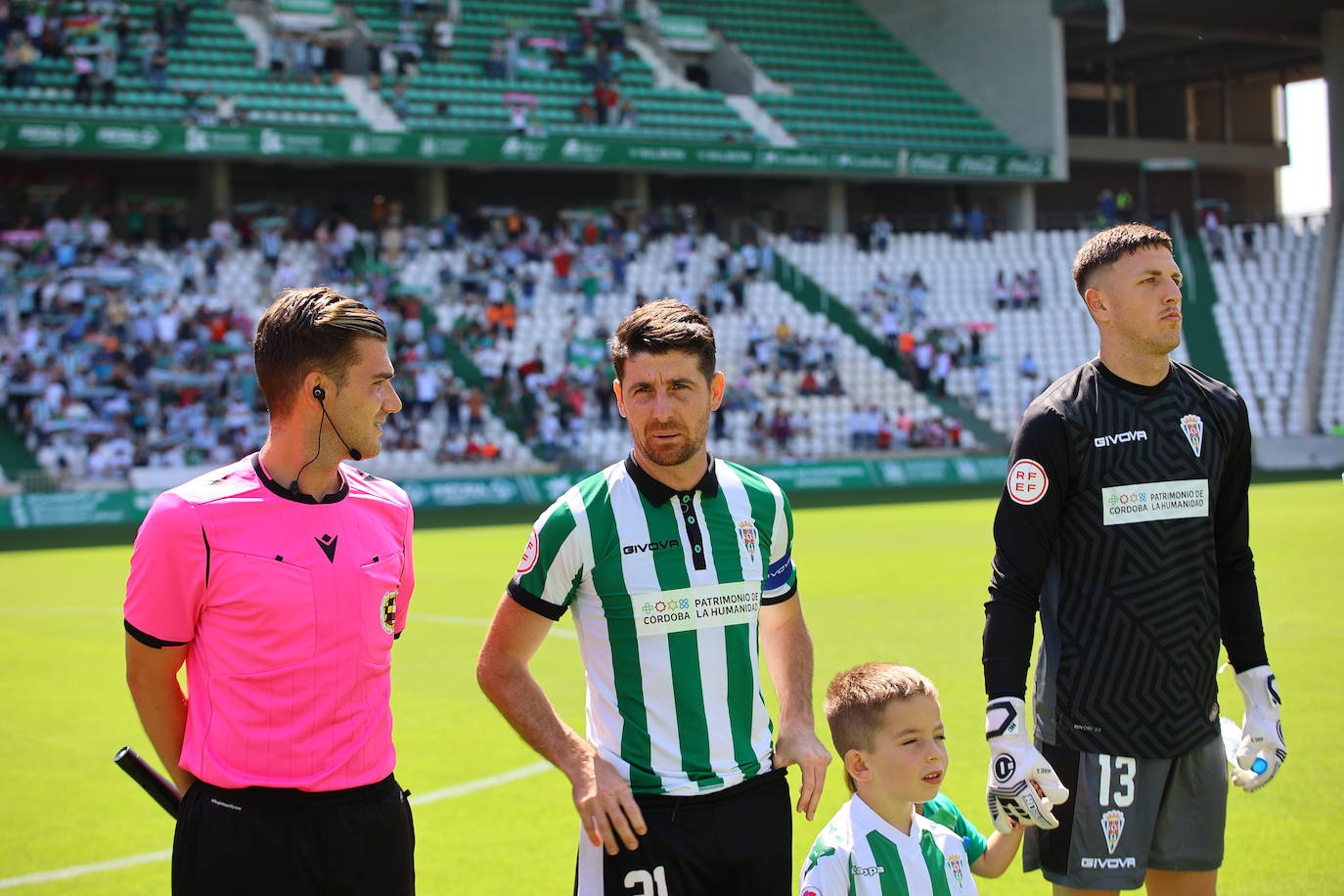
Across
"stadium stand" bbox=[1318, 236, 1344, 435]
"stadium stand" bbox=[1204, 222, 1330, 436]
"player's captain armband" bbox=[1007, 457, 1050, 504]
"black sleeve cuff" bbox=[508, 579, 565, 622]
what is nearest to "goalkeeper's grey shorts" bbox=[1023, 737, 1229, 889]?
"player's captain armband" bbox=[1007, 457, 1050, 504]

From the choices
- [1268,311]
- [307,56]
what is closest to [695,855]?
[307,56]

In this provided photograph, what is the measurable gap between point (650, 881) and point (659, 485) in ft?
3.17

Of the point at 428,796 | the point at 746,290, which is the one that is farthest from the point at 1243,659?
the point at 746,290

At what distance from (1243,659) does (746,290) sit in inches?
1252

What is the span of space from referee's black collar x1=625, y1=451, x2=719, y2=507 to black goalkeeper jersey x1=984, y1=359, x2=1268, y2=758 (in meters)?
0.86

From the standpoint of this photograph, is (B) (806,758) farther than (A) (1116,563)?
No

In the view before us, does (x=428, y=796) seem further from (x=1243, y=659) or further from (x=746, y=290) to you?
(x=746, y=290)

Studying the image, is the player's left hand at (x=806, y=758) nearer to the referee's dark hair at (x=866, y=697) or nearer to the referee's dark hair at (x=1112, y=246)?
the referee's dark hair at (x=866, y=697)

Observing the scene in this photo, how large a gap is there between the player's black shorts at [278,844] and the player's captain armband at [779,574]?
1.17m

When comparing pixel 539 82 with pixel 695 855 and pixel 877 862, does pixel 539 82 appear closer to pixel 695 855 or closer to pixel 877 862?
pixel 877 862

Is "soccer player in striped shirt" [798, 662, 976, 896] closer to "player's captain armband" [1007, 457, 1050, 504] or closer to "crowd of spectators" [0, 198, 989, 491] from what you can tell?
"player's captain armband" [1007, 457, 1050, 504]

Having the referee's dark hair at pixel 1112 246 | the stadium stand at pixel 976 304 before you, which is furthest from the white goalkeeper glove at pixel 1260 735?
the stadium stand at pixel 976 304

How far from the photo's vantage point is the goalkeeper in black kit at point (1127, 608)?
3.87 metres

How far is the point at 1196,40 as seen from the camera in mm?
45875
